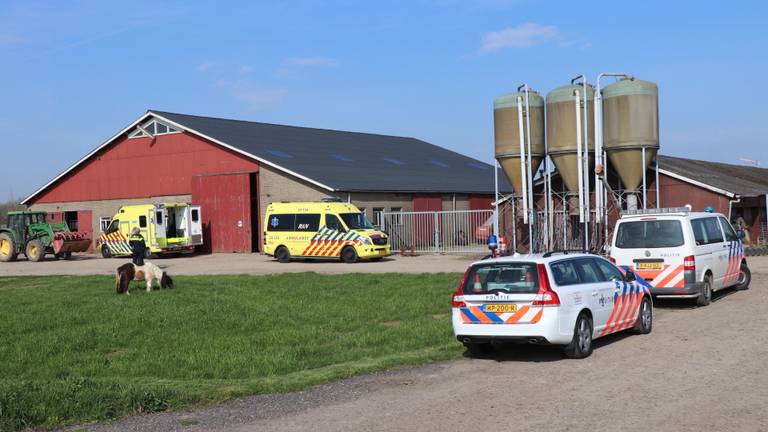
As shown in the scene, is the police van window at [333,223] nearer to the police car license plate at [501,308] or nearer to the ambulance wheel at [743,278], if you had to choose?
the ambulance wheel at [743,278]

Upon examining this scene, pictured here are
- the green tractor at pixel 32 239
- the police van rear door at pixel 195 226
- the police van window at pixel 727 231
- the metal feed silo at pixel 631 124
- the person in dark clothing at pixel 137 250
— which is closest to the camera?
the police van window at pixel 727 231

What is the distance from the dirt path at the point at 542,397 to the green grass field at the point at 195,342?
68 centimetres

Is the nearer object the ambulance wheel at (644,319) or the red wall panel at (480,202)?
the ambulance wheel at (644,319)

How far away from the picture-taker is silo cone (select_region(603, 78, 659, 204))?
27625 millimetres

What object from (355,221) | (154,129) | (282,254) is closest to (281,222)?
(282,254)

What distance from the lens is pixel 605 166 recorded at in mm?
28953

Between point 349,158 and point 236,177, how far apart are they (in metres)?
7.66

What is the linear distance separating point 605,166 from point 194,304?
1638 cm

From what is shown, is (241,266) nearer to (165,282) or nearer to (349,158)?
(165,282)

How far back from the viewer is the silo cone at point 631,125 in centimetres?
2762

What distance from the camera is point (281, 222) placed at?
34.4m

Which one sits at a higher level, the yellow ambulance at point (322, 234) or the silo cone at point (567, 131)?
the silo cone at point (567, 131)

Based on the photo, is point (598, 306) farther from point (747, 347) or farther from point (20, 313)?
point (20, 313)

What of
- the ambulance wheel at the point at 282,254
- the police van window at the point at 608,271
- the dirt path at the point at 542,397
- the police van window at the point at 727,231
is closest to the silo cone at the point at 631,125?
the police van window at the point at 727,231
